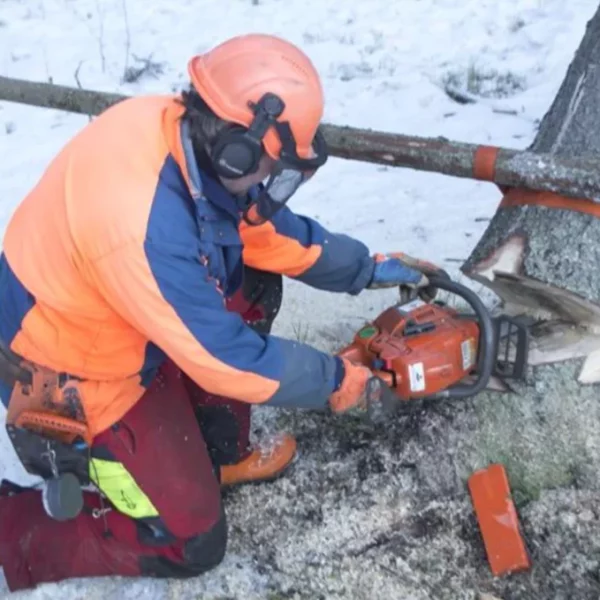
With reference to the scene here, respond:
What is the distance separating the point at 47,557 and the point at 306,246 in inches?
50.7

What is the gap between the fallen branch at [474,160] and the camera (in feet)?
9.64

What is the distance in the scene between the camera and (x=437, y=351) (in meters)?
3.04

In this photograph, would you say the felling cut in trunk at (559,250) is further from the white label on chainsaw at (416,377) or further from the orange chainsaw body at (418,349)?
the white label on chainsaw at (416,377)

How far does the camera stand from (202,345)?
8.26ft

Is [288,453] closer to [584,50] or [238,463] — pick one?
[238,463]

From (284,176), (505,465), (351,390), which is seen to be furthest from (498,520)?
(284,176)

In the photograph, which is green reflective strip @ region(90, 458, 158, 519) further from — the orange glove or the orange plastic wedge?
Result: the orange plastic wedge

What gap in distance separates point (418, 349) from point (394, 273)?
1.14ft

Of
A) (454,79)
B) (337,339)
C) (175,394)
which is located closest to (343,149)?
(337,339)

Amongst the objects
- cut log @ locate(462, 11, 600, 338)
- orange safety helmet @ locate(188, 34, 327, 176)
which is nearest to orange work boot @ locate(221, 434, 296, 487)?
cut log @ locate(462, 11, 600, 338)

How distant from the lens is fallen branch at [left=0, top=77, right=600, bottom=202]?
294 cm

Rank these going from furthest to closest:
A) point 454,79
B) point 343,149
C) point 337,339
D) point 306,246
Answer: point 454,79 < point 337,339 < point 343,149 < point 306,246

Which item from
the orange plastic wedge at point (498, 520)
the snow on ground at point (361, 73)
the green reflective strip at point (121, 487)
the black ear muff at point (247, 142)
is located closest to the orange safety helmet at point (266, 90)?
the black ear muff at point (247, 142)

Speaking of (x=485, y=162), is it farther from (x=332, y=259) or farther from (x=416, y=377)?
(x=416, y=377)
